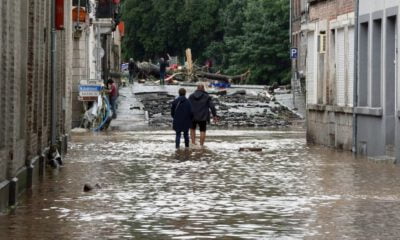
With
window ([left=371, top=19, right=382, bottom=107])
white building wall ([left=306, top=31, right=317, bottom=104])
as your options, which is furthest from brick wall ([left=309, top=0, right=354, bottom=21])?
window ([left=371, top=19, right=382, bottom=107])

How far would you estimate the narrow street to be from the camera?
14805mm

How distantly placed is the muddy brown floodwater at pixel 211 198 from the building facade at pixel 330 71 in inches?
143

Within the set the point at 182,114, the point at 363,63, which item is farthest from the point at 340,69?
the point at 182,114

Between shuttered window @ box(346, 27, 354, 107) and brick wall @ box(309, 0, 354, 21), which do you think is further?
brick wall @ box(309, 0, 354, 21)

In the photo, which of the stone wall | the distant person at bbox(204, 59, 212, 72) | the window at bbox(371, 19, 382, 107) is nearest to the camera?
the stone wall

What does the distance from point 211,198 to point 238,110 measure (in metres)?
42.1

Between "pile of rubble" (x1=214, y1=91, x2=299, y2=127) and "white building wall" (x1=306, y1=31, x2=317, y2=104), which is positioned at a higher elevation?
"white building wall" (x1=306, y1=31, x2=317, y2=104)

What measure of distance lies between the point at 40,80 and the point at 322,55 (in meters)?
16.1

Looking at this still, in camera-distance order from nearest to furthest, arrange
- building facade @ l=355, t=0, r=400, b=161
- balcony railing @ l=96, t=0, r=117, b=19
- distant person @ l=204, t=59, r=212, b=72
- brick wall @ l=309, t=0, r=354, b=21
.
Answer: building facade @ l=355, t=0, r=400, b=161, brick wall @ l=309, t=0, r=354, b=21, balcony railing @ l=96, t=0, r=117, b=19, distant person @ l=204, t=59, r=212, b=72

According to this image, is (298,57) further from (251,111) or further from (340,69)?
(340,69)

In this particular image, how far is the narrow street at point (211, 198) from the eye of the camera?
1480 centimetres

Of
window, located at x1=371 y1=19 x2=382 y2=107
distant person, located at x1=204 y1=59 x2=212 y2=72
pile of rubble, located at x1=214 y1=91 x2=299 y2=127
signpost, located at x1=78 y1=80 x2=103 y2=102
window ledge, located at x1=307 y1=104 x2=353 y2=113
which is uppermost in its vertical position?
distant person, located at x1=204 y1=59 x2=212 y2=72

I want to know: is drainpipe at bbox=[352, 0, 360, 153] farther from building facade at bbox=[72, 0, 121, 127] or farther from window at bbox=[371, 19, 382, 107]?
building facade at bbox=[72, 0, 121, 127]

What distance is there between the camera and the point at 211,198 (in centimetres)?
1898
